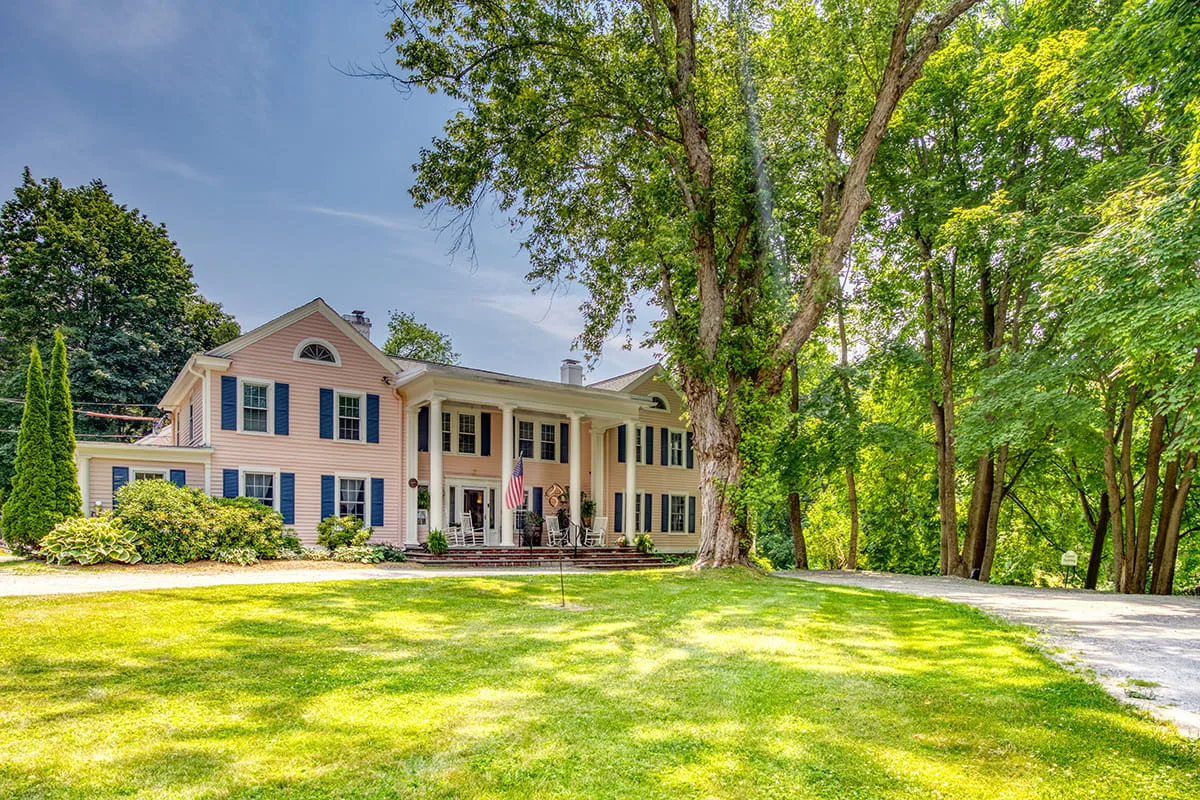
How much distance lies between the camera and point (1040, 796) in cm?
287

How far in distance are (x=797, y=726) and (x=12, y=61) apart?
20238 millimetres

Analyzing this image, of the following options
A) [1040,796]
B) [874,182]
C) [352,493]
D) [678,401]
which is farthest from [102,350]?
[1040,796]

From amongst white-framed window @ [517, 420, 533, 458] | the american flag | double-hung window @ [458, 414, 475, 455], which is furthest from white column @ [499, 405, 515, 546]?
the american flag

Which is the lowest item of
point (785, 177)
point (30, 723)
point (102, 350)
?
point (30, 723)

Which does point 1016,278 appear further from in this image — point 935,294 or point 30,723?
point 30,723

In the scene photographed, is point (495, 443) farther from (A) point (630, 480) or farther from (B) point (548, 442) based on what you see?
(A) point (630, 480)

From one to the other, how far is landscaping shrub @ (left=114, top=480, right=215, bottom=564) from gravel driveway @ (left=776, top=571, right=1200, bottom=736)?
42.7ft

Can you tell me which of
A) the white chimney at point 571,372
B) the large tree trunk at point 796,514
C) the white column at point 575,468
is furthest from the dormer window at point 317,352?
the large tree trunk at point 796,514

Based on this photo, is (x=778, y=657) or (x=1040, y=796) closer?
(x=1040, y=796)

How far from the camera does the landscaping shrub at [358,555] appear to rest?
1457 centimetres

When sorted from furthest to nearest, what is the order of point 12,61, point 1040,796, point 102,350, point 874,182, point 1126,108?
point 102,350
point 874,182
point 12,61
point 1126,108
point 1040,796

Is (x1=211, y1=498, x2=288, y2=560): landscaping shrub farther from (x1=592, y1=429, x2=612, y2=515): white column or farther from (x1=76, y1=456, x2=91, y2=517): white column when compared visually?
(x1=592, y1=429, x2=612, y2=515): white column

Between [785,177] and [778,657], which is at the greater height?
[785,177]

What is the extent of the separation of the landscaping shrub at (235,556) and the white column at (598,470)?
9602 millimetres
